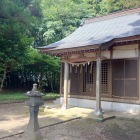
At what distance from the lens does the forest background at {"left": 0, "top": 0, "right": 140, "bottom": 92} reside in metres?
14.1

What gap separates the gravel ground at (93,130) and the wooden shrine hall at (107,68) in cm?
125

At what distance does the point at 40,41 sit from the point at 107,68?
1144 cm

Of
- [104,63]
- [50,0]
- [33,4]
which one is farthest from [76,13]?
[104,63]

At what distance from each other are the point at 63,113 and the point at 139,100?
11.4 ft

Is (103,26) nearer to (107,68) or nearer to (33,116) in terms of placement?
(107,68)

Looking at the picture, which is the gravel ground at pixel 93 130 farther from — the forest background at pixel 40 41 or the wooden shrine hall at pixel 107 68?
the forest background at pixel 40 41

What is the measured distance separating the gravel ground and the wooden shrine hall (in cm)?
125

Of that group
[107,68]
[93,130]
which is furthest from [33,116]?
[107,68]

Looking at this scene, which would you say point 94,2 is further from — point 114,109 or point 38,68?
point 114,109

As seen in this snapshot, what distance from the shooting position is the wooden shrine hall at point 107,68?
925cm

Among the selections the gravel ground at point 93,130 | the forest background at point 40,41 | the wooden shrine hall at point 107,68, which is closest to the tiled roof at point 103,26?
the wooden shrine hall at point 107,68

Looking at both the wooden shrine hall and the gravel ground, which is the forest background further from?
the gravel ground

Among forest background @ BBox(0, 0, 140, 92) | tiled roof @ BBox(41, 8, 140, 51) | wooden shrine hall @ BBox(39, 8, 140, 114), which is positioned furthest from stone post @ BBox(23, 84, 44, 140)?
forest background @ BBox(0, 0, 140, 92)

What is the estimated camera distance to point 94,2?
24703 millimetres
